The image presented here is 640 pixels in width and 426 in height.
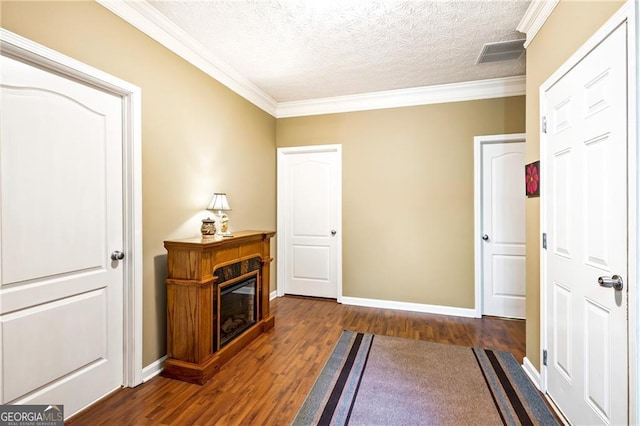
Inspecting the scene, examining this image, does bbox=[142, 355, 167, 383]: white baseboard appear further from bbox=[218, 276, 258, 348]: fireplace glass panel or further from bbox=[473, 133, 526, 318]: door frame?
bbox=[473, 133, 526, 318]: door frame

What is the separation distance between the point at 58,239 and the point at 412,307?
3490mm

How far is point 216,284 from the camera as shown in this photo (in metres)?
2.30

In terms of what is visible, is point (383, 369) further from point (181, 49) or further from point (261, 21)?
point (181, 49)

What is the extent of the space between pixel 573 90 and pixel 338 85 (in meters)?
2.35

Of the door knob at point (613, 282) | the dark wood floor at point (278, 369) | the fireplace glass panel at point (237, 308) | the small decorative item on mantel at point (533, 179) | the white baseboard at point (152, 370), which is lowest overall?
the dark wood floor at point (278, 369)

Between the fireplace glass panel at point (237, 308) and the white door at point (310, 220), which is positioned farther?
the white door at point (310, 220)

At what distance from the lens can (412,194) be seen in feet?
11.8

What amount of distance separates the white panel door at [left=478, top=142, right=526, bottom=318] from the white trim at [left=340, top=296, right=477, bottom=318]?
0.27m

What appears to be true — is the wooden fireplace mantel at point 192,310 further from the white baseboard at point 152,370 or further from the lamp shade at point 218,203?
the lamp shade at point 218,203

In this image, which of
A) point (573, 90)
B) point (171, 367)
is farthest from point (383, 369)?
point (573, 90)

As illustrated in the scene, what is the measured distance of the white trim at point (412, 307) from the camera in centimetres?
341

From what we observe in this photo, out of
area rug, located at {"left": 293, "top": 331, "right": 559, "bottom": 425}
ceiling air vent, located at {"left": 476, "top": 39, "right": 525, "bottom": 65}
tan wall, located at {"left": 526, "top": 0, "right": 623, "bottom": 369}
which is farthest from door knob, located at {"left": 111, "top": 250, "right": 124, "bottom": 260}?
ceiling air vent, located at {"left": 476, "top": 39, "right": 525, "bottom": 65}

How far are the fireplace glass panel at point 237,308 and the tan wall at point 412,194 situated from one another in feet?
4.79

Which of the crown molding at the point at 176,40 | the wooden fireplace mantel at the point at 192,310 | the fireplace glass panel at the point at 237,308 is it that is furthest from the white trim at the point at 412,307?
the crown molding at the point at 176,40
